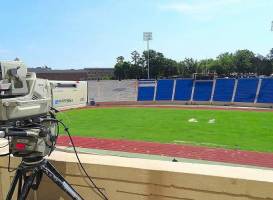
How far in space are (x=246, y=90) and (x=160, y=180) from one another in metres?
36.7

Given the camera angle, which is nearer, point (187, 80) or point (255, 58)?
point (187, 80)

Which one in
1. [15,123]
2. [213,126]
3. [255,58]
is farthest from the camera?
[255,58]

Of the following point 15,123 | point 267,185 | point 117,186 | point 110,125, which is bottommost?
point 110,125

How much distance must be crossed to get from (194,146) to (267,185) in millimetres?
12707

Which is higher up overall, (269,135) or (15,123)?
(15,123)

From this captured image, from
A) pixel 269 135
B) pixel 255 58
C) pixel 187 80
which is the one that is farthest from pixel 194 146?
pixel 255 58

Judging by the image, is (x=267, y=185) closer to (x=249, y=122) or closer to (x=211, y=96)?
(x=249, y=122)

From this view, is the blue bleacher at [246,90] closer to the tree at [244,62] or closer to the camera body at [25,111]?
the camera body at [25,111]

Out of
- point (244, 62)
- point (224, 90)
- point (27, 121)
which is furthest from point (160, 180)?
point (244, 62)

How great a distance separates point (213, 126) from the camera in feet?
71.6

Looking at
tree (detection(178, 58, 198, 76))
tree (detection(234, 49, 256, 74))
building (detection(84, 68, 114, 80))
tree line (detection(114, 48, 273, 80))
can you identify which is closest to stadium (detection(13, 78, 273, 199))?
tree line (detection(114, 48, 273, 80))

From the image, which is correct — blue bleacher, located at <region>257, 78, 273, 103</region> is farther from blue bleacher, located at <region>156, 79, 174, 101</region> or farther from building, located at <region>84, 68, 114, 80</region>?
building, located at <region>84, 68, 114, 80</region>

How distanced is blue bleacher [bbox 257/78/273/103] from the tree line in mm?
54132

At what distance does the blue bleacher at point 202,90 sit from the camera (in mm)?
39406
